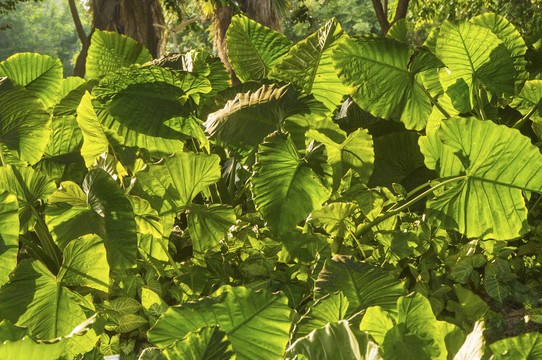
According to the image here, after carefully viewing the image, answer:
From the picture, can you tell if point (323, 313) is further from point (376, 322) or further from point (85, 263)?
point (85, 263)

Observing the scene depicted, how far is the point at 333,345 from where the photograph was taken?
0.38 meters

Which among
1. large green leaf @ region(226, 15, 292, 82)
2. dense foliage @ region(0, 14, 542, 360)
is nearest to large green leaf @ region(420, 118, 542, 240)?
dense foliage @ region(0, 14, 542, 360)

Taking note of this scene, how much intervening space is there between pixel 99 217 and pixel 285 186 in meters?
0.25

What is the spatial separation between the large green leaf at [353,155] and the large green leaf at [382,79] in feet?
0.30

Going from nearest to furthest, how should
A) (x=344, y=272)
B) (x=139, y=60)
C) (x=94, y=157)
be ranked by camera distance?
(x=344, y=272) < (x=94, y=157) < (x=139, y=60)

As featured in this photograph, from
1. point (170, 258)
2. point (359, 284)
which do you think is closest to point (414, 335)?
point (359, 284)

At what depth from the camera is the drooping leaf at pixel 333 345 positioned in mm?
378

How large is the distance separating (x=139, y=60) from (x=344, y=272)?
74 cm

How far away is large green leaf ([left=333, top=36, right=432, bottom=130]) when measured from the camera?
78 centimetres

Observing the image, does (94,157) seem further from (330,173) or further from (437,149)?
(437,149)

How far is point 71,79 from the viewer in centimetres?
118

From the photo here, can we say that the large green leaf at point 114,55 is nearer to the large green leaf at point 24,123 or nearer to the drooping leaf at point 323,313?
the large green leaf at point 24,123

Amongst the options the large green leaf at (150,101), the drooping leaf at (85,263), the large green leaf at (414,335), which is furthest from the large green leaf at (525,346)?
the large green leaf at (150,101)

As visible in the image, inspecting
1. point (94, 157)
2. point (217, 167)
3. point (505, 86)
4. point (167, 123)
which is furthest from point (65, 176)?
point (505, 86)
